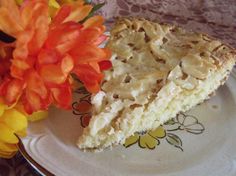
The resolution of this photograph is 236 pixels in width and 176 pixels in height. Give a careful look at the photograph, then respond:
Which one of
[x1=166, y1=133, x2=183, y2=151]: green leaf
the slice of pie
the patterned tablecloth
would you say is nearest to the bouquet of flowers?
the slice of pie

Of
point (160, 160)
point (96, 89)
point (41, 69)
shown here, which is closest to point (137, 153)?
point (160, 160)

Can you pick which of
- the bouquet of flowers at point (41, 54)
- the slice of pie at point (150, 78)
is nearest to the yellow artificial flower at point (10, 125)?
the bouquet of flowers at point (41, 54)

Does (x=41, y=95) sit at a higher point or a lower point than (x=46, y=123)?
higher

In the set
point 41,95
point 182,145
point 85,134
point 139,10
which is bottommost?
point 139,10

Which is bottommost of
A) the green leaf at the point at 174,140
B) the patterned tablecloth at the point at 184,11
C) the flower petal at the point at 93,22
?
the patterned tablecloth at the point at 184,11

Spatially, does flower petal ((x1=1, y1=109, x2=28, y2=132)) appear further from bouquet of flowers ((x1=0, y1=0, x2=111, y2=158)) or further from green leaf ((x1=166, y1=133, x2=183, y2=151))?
green leaf ((x1=166, y1=133, x2=183, y2=151))

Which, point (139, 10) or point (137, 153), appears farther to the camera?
point (139, 10)

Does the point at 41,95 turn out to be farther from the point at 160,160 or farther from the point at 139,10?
the point at 139,10

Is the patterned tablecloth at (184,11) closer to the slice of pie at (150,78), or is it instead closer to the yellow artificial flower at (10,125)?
the slice of pie at (150,78)
